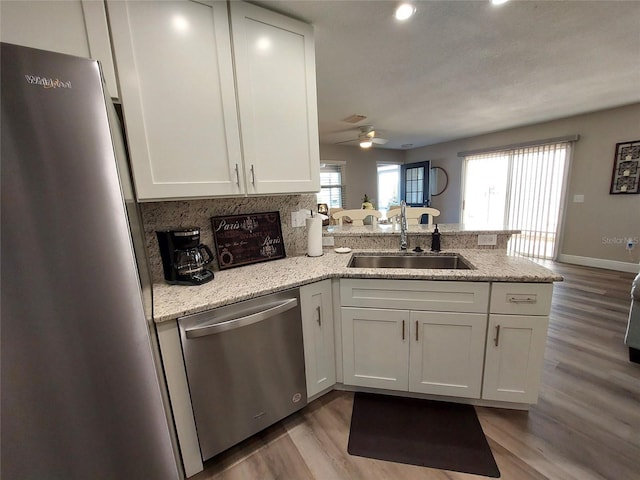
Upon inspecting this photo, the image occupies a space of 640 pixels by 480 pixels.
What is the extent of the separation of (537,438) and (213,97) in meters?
2.52

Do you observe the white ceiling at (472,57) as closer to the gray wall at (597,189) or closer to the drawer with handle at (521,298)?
the gray wall at (597,189)

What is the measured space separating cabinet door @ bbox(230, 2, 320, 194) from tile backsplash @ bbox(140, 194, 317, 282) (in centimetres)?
32

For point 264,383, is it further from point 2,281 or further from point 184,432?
point 2,281

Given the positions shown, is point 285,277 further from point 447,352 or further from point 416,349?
point 447,352

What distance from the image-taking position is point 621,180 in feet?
12.4

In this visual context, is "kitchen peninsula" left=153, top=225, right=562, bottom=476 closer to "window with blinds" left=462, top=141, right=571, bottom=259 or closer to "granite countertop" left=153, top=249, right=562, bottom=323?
"granite countertop" left=153, top=249, right=562, bottom=323

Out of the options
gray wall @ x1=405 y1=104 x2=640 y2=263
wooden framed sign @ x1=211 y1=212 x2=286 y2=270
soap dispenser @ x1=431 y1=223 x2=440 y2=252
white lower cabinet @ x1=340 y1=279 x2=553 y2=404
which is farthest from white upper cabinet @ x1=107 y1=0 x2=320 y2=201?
gray wall @ x1=405 y1=104 x2=640 y2=263

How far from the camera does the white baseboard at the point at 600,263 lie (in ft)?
12.3

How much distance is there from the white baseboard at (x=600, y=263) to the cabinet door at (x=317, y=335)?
4899 mm

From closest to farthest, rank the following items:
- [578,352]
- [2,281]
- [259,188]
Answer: [2,281], [259,188], [578,352]

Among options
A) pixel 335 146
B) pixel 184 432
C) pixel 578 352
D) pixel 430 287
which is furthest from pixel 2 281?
pixel 335 146

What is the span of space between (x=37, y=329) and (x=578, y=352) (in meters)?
3.20

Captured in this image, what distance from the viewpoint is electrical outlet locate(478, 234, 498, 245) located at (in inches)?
75.5

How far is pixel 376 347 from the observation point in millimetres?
1608
